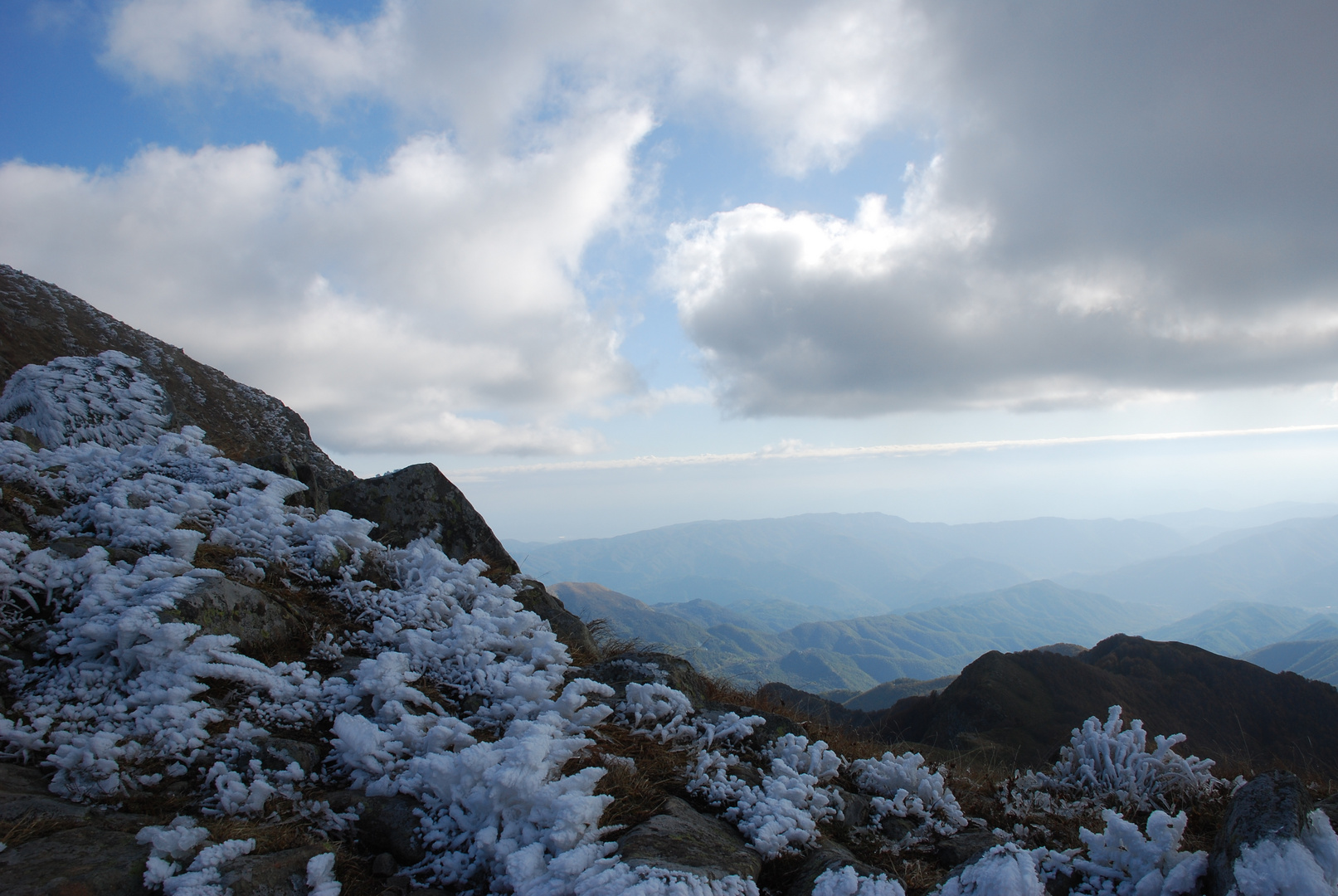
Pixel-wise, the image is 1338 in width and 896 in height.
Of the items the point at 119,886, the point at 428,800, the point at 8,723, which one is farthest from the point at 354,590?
the point at 119,886

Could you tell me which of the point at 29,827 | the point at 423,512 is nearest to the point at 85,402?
the point at 423,512

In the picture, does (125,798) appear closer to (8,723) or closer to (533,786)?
(8,723)

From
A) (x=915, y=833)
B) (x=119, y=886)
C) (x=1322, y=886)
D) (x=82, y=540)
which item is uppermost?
(x=82, y=540)

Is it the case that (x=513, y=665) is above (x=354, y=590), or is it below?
below

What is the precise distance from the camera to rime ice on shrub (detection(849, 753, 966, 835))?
18.7 ft

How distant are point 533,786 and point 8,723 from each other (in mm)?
4017

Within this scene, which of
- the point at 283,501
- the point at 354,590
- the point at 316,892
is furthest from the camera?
the point at 283,501

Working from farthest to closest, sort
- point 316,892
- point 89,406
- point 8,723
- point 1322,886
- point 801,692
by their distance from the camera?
point 801,692
point 89,406
point 8,723
point 316,892
point 1322,886

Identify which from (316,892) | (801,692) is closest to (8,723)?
(316,892)

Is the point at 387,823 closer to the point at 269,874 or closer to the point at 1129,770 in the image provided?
the point at 269,874

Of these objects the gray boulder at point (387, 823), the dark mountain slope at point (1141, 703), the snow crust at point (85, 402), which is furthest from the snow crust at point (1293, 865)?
the dark mountain slope at point (1141, 703)

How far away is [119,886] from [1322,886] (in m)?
6.74

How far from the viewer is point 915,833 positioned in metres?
5.51

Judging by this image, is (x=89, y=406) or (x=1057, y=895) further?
(x=89, y=406)
